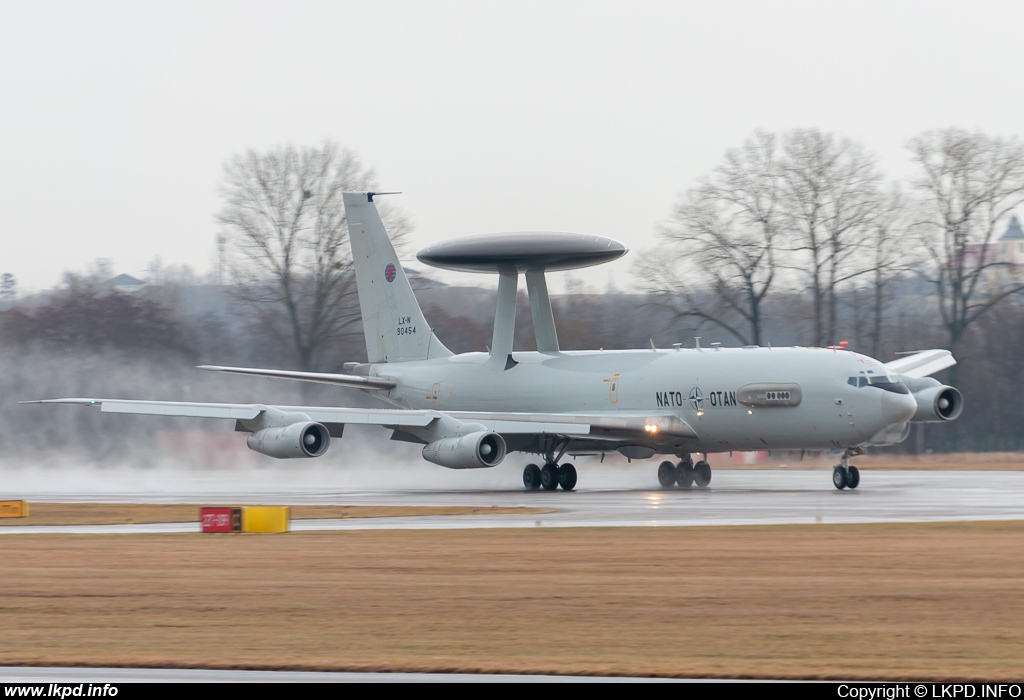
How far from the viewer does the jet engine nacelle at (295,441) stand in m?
40.2

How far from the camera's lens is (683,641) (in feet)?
42.4

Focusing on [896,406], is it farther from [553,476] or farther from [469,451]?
[469,451]

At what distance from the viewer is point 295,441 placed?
40.2 metres

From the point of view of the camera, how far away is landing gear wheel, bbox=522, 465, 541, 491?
42562 millimetres

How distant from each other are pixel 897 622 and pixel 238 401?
148ft

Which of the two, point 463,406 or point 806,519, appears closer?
point 806,519

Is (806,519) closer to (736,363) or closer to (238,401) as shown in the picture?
(736,363)

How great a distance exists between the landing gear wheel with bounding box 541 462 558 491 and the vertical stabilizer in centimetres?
1002

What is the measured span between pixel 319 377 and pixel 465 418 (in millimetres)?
6275

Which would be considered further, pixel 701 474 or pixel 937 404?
pixel 701 474

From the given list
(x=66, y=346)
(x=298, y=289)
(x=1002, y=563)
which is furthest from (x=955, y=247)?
(x=1002, y=563)

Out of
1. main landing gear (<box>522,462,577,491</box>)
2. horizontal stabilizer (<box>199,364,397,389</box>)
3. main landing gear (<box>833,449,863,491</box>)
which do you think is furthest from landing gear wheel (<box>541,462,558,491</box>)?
main landing gear (<box>833,449,863,491</box>)

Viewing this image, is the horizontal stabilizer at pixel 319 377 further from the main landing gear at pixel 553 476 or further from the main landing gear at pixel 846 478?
the main landing gear at pixel 846 478

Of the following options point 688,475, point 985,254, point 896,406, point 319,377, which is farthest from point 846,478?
point 985,254
